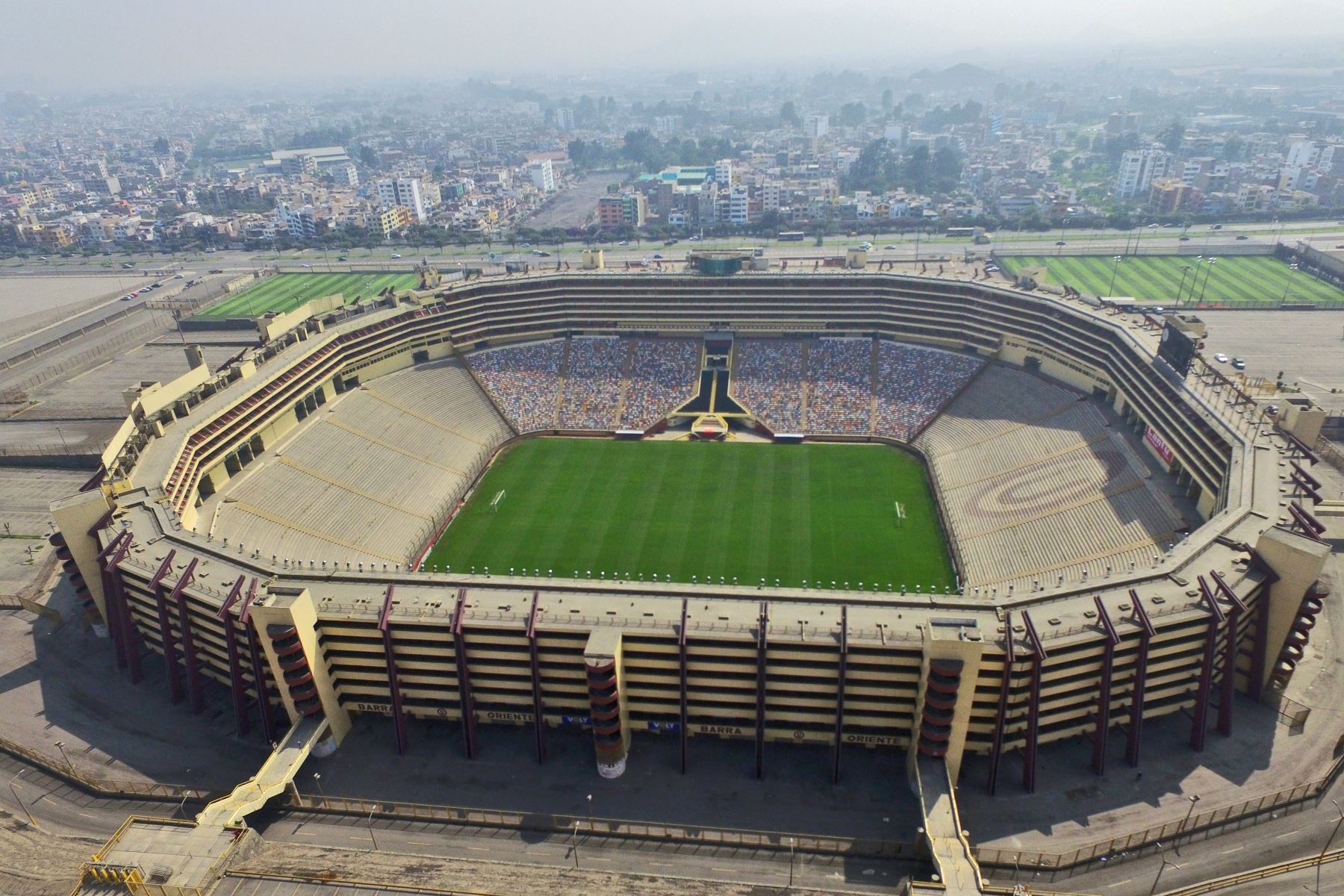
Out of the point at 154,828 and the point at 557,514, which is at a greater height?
the point at 154,828

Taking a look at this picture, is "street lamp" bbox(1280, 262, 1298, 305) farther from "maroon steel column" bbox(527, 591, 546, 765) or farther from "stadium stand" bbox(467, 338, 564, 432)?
"maroon steel column" bbox(527, 591, 546, 765)

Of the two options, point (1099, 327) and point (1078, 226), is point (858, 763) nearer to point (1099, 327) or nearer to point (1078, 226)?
point (1099, 327)

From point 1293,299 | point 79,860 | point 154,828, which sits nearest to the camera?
point 154,828

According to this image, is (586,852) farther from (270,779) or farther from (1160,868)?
(1160,868)

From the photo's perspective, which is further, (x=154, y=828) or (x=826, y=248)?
(x=826, y=248)

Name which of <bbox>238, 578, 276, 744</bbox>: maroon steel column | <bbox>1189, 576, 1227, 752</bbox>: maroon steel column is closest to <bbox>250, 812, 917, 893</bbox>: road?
<bbox>238, 578, 276, 744</bbox>: maroon steel column

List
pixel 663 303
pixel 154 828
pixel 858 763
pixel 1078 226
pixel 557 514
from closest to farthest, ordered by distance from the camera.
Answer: pixel 154 828 → pixel 858 763 → pixel 557 514 → pixel 663 303 → pixel 1078 226

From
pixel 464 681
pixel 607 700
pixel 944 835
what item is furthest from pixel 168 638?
pixel 944 835

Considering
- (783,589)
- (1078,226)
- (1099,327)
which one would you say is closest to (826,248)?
(1078,226)
